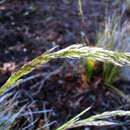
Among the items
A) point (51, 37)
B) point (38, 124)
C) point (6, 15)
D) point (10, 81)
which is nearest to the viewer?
point (10, 81)

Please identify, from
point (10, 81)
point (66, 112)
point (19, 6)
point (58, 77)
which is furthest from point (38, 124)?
point (19, 6)

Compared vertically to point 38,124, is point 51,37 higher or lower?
higher

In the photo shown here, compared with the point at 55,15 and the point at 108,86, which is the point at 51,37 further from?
the point at 108,86

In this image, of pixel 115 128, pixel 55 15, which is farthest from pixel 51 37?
pixel 115 128

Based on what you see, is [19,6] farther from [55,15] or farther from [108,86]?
[108,86]

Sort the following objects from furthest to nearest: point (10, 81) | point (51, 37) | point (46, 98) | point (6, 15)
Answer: point (6, 15) < point (51, 37) < point (46, 98) < point (10, 81)

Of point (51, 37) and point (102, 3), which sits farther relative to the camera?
point (102, 3)

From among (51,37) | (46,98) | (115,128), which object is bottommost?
(115,128)
